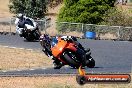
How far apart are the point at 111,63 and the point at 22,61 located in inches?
180

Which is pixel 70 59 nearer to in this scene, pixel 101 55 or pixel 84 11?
pixel 101 55

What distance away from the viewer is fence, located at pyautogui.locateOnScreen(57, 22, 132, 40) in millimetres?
42250

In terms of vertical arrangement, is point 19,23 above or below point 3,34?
above

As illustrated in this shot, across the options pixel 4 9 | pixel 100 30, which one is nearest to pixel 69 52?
pixel 100 30

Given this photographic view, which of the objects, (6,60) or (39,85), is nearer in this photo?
(39,85)

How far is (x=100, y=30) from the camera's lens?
4291cm

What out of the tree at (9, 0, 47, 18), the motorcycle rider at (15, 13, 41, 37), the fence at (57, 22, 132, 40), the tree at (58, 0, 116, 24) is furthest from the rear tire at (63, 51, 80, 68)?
the tree at (9, 0, 47, 18)

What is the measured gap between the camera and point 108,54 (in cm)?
3088

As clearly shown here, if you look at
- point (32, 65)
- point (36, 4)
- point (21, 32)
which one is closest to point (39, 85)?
point (32, 65)

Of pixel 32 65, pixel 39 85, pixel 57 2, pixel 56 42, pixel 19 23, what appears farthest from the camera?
pixel 57 2

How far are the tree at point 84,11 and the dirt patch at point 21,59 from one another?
695 inches

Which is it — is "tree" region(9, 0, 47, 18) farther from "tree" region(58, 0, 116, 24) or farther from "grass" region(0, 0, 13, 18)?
"grass" region(0, 0, 13, 18)

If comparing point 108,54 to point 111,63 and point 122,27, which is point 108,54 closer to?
point 111,63

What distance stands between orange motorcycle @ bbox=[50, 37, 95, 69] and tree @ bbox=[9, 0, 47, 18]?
4280 centimetres
